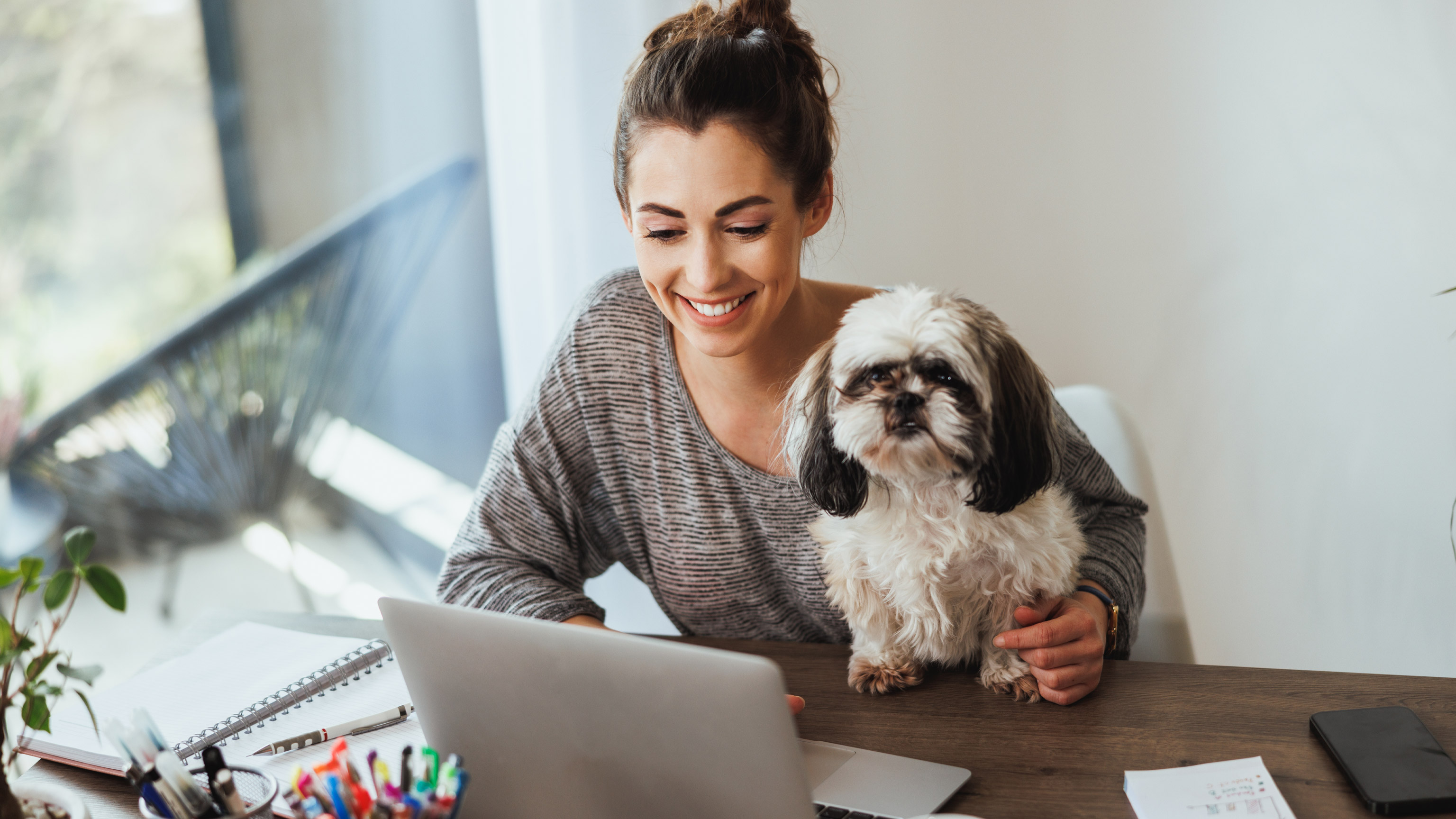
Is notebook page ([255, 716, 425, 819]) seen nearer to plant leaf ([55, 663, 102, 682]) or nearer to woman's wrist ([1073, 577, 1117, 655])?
plant leaf ([55, 663, 102, 682])

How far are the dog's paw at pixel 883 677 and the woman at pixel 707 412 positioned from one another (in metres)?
0.12

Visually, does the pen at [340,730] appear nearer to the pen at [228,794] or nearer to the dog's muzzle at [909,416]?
the pen at [228,794]

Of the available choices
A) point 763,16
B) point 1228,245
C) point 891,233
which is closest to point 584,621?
point 763,16

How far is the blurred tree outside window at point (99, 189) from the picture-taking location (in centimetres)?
246

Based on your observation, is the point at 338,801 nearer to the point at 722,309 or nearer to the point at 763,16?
the point at 722,309

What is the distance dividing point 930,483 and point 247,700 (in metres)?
0.84

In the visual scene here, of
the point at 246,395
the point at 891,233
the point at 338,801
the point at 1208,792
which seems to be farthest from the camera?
the point at 246,395

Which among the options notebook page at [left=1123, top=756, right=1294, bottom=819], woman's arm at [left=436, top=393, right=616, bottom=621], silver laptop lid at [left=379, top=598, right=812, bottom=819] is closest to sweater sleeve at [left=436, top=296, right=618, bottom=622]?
woman's arm at [left=436, top=393, right=616, bottom=621]

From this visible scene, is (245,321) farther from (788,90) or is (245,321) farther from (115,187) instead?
(788,90)

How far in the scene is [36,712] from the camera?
76 cm

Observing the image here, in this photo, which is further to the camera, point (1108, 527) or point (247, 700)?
point (1108, 527)

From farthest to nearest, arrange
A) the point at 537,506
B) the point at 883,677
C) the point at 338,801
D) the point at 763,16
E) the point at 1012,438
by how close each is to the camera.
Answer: the point at 537,506, the point at 763,16, the point at 883,677, the point at 1012,438, the point at 338,801

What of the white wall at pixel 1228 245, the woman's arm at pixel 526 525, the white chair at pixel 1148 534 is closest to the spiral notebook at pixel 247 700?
the woman's arm at pixel 526 525

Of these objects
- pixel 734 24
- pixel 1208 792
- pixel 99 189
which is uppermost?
pixel 99 189
